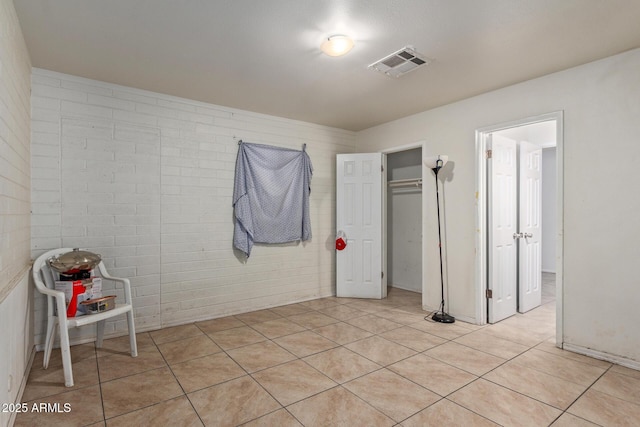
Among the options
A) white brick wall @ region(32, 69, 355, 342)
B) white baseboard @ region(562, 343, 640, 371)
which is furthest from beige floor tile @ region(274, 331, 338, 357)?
white baseboard @ region(562, 343, 640, 371)

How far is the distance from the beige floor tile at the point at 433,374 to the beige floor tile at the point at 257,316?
1684 millimetres

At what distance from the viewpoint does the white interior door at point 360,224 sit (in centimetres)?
463

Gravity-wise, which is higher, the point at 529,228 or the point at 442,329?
the point at 529,228

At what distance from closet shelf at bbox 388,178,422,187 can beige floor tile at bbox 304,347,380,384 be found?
9.04ft

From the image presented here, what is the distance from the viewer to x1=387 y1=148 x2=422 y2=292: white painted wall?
5.10 m

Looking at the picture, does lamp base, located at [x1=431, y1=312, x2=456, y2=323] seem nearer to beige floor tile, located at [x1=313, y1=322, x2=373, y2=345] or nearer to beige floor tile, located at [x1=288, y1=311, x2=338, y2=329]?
beige floor tile, located at [x1=313, y1=322, x2=373, y2=345]

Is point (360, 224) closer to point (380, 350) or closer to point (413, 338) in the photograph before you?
point (413, 338)

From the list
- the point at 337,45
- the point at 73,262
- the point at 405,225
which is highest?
the point at 337,45

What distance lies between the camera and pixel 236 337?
3.19 m

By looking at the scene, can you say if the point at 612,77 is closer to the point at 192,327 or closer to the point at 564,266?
the point at 564,266

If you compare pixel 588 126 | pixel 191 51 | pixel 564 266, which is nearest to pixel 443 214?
pixel 564 266

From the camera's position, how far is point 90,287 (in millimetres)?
2633

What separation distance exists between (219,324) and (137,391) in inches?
54.3

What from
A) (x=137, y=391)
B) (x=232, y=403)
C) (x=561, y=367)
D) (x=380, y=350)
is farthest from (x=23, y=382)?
(x=561, y=367)
